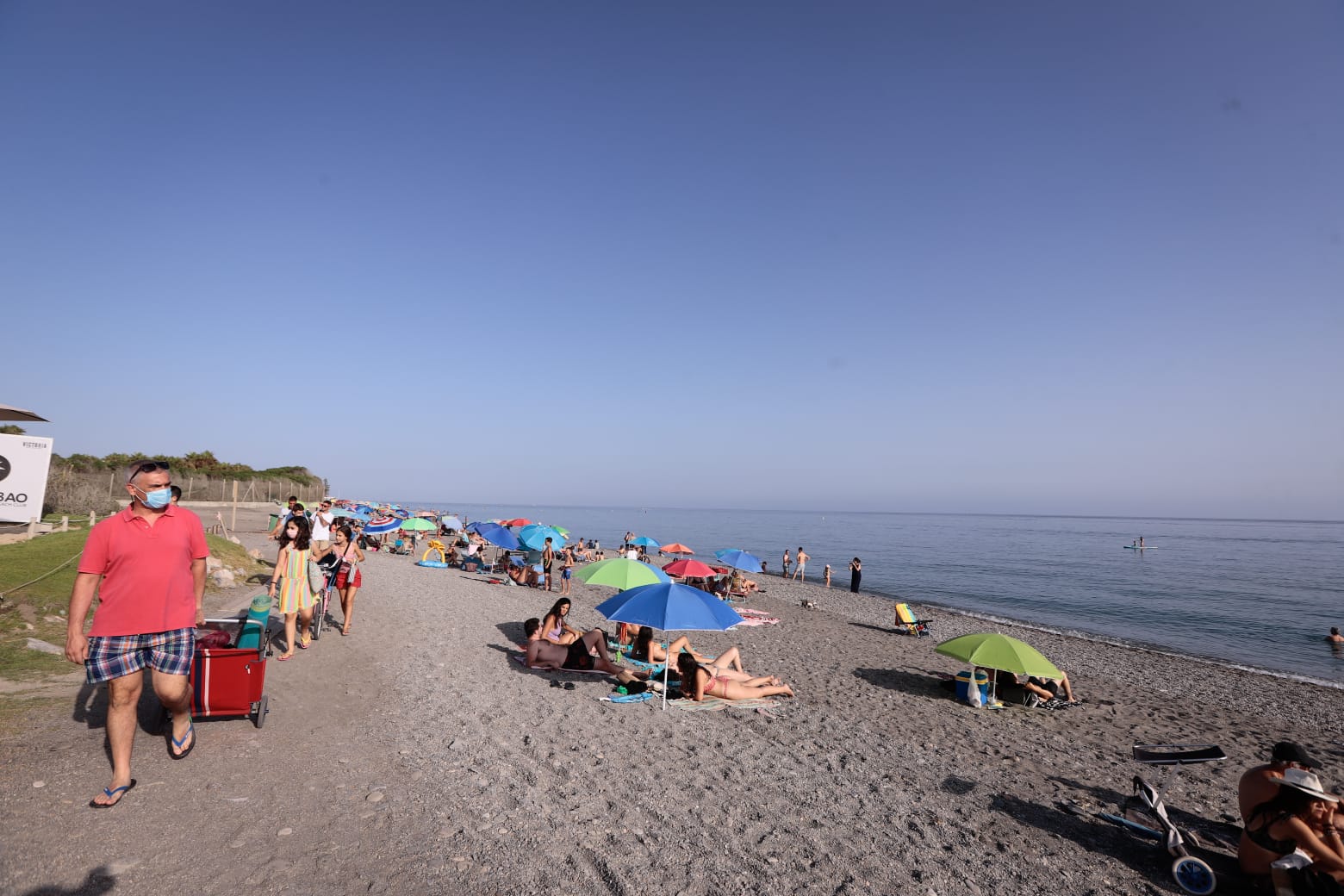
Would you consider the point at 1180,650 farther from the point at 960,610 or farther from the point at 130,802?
the point at 130,802

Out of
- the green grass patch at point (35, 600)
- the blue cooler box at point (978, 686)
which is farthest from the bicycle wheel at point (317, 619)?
the blue cooler box at point (978, 686)

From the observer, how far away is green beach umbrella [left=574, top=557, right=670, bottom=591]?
10508 mm

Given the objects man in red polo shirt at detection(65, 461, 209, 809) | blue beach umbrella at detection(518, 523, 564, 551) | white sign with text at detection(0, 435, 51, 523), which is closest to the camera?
man in red polo shirt at detection(65, 461, 209, 809)

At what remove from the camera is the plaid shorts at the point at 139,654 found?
13.5ft

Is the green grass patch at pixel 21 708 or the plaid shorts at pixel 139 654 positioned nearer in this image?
the plaid shorts at pixel 139 654

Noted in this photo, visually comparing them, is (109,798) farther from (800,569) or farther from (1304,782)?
(800,569)

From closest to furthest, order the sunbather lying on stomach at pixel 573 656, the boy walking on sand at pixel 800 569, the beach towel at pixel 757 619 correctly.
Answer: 1. the sunbather lying on stomach at pixel 573 656
2. the beach towel at pixel 757 619
3. the boy walking on sand at pixel 800 569

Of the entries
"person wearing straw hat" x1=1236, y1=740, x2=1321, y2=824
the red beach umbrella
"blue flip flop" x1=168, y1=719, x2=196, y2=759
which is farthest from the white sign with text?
"person wearing straw hat" x1=1236, y1=740, x2=1321, y2=824

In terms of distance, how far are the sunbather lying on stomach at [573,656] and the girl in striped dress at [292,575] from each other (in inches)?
122

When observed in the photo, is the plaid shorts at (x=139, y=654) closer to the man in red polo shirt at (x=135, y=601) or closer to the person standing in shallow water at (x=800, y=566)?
the man in red polo shirt at (x=135, y=601)

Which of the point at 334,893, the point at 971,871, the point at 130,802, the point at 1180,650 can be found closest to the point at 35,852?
the point at 130,802

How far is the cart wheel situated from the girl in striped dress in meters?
8.99

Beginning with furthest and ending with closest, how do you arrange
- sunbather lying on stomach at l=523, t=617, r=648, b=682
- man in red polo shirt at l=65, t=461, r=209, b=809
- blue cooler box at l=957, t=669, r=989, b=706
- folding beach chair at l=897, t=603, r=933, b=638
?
folding beach chair at l=897, t=603, r=933, b=638 < blue cooler box at l=957, t=669, r=989, b=706 < sunbather lying on stomach at l=523, t=617, r=648, b=682 < man in red polo shirt at l=65, t=461, r=209, b=809

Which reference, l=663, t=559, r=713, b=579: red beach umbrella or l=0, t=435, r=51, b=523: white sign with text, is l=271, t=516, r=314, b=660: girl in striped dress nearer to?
l=0, t=435, r=51, b=523: white sign with text
